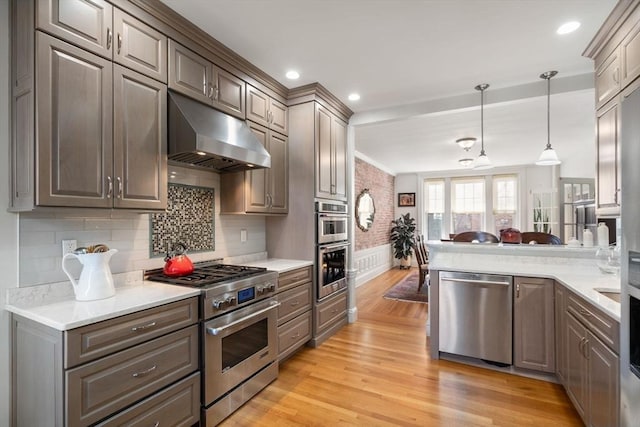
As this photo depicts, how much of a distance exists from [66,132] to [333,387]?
2.47m

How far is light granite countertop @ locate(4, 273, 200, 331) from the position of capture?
1.45 meters

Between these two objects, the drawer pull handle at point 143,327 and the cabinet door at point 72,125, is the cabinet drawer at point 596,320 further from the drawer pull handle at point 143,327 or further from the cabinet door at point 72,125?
the cabinet door at point 72,125

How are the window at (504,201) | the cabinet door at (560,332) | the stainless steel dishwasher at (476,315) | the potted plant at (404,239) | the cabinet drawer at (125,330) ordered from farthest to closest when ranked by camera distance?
the potted plant at (404,239)
the window at (504,201)
the stainless steel dishwasher at (476,315)
the cabinet door at (560,332)
the cabinet drawer at (125,330)

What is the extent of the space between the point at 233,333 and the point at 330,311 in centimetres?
160

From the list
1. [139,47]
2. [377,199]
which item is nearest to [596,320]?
[139,47]

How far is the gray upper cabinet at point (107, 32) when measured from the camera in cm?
158

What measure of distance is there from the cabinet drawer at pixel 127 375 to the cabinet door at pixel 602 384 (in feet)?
7.43

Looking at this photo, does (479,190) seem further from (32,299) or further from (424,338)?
(32,299)

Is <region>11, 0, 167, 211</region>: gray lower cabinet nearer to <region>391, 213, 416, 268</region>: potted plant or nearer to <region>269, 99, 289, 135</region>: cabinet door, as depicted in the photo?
<region>269, 99, 289, 135</region>: cabinet door

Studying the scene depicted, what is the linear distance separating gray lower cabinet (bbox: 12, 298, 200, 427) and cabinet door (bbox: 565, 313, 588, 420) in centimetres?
241

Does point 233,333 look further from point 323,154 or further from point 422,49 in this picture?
point 422,49

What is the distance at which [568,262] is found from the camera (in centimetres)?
287

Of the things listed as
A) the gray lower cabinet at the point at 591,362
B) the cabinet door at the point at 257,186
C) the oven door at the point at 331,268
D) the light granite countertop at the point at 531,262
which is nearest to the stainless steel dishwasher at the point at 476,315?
the light granite countertop at the point at 531,262

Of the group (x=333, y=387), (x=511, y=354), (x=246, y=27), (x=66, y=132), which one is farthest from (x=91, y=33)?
(x=511, y=354)
